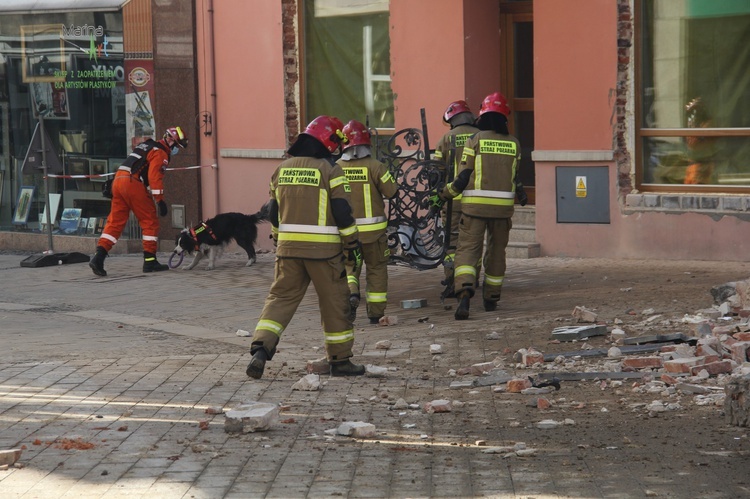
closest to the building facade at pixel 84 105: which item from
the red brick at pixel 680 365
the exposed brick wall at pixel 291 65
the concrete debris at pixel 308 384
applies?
the exposed brick wall at pixel 291 65

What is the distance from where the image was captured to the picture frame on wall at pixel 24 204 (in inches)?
776

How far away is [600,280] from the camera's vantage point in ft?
42.3

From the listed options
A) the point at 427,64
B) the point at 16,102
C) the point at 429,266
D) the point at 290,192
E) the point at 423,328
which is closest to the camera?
the point at 290,192

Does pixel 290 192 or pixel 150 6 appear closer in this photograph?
pixel 290 192

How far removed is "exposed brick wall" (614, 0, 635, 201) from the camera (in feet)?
46.1

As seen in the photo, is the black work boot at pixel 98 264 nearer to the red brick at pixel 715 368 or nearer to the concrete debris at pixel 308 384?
the concrete debris at pixel 308 384

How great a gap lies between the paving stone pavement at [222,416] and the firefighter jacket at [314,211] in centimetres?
95

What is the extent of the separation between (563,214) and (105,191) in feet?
18.9

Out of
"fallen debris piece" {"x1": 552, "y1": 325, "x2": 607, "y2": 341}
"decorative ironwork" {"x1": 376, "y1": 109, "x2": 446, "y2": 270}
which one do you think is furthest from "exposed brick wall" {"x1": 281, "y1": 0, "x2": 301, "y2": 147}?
"fallen debris piece" {"x1": 552, "y1": 325, "x2": 607, "y2": 341}

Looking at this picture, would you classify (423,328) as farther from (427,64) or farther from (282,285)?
(427,64)

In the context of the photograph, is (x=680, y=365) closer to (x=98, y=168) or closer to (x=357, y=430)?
(x=357, y=430)

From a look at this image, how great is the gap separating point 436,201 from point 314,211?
10.7 ft

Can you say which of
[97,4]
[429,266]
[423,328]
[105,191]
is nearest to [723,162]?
[429,266]

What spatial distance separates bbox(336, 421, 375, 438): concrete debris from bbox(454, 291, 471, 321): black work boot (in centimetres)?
423
